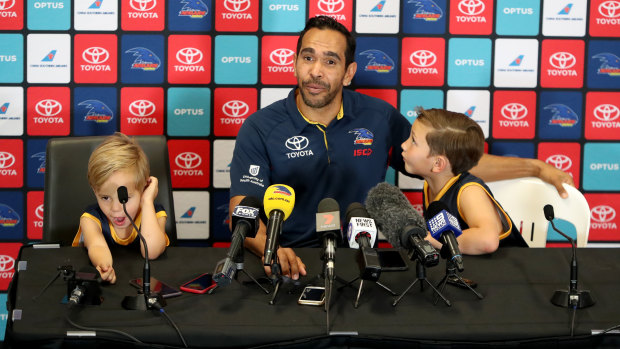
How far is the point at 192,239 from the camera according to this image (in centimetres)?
330

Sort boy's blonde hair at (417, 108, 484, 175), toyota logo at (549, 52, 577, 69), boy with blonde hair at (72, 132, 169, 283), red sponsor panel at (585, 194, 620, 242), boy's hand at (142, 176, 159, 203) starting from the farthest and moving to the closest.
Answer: red sponsor panel at (585, 194, 620, 242) < toyota logo at (549, 52, 577, 69) < boy's blonde hair at (417, 108, 484, 175) < boy's hand at (142, 176, 159, 203) < boy with blonde hair at (72, 132, 169, 283)

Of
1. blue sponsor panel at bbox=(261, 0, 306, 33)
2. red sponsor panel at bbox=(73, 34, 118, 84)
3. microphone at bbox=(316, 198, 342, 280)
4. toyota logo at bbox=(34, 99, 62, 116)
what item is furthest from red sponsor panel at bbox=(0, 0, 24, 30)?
microphone at bbox=(316, 198, 342, 280)

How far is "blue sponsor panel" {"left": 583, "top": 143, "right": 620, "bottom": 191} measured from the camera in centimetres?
329

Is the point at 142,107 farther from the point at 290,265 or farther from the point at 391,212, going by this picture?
the point at 391,212

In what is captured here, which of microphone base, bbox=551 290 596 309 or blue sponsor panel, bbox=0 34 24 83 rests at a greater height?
blue sponsor panel, bbox=0 34 24 83

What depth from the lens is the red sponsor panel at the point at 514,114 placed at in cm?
324

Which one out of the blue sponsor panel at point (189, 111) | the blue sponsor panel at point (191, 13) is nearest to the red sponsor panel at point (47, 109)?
the blue sponsor panel at point (189, 111)

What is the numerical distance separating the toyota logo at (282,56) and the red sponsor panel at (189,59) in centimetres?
33

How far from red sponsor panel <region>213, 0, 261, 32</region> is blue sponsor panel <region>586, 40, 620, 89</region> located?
177cm

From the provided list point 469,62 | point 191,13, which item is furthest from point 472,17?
point 191,13

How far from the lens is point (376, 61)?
3.20 metres

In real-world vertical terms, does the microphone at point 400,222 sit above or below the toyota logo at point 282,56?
below

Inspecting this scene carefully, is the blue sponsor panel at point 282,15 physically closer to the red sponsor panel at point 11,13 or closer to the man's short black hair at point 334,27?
the man's short black hair at point 334,27

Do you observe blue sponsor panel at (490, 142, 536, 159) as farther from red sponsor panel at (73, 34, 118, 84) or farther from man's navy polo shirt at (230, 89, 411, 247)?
red sponsor panel at (73, 34, 118, 84)
